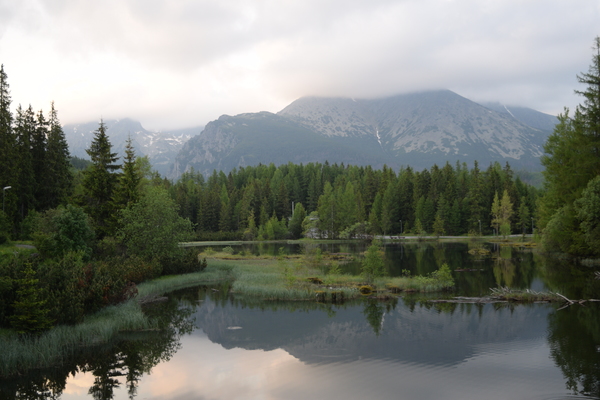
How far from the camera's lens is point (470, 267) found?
52062 mm

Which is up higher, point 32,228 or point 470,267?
point 32,228

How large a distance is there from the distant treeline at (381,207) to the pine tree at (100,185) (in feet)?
249

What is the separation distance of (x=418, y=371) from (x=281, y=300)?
53.8 ft

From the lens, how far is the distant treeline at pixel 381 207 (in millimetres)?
126562

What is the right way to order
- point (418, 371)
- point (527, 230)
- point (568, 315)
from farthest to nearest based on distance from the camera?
point (527, 230)
point (568, 315)
point (418, 371)

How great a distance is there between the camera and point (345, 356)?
68.7ft

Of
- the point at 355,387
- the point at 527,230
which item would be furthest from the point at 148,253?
the point at 527,230

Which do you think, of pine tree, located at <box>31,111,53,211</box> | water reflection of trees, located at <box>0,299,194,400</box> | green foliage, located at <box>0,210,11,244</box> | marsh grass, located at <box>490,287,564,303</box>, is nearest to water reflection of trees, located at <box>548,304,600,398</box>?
marsh grass, located at <box>490,287,564,303</box>

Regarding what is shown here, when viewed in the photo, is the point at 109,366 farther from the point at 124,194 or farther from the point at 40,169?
the point at 40,169

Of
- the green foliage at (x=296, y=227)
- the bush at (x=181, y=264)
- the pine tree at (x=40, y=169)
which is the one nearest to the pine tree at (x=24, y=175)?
the pine tree at (x=40, y=169)

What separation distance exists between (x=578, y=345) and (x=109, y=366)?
21.9 meters

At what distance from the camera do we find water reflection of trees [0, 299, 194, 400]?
55.5 ft

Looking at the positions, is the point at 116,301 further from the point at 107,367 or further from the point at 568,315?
the point at 568,315

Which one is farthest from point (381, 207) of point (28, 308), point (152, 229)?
point (28, 308)
